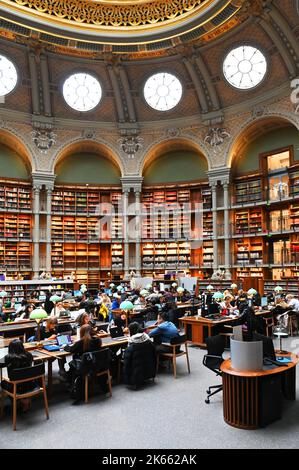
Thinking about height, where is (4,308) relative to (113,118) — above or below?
below

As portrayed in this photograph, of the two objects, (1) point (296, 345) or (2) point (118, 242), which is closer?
(1) point (296, 345)

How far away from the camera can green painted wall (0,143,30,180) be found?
20.6 m

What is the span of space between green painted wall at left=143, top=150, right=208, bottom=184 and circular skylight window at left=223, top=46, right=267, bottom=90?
4.56m

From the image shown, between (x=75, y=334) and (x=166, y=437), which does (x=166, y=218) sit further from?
(x=166, y=437)

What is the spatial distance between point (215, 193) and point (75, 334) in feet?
48.9

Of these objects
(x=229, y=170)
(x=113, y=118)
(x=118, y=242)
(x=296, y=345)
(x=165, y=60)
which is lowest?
(x=296, y=345)

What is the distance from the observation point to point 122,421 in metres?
5.09

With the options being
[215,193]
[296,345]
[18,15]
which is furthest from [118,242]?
[296,345]

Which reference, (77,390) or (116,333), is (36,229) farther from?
(77,390)

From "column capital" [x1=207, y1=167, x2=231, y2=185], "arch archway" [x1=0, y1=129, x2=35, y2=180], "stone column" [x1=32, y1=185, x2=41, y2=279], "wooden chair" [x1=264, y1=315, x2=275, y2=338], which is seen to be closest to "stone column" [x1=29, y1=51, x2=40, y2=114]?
"arch archway" [x1=0, y1=129, x2=35, y2=180]

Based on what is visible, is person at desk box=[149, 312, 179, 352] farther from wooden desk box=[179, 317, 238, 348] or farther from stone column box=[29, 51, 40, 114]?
Answer: stone column box=[29, 51, 40, 114]

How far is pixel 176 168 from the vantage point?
2262cm

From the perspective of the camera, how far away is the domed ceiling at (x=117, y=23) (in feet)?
A: 55.5

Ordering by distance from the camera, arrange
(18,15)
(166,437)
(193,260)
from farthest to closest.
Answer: (193,260) → (18,15) → (166,437)
